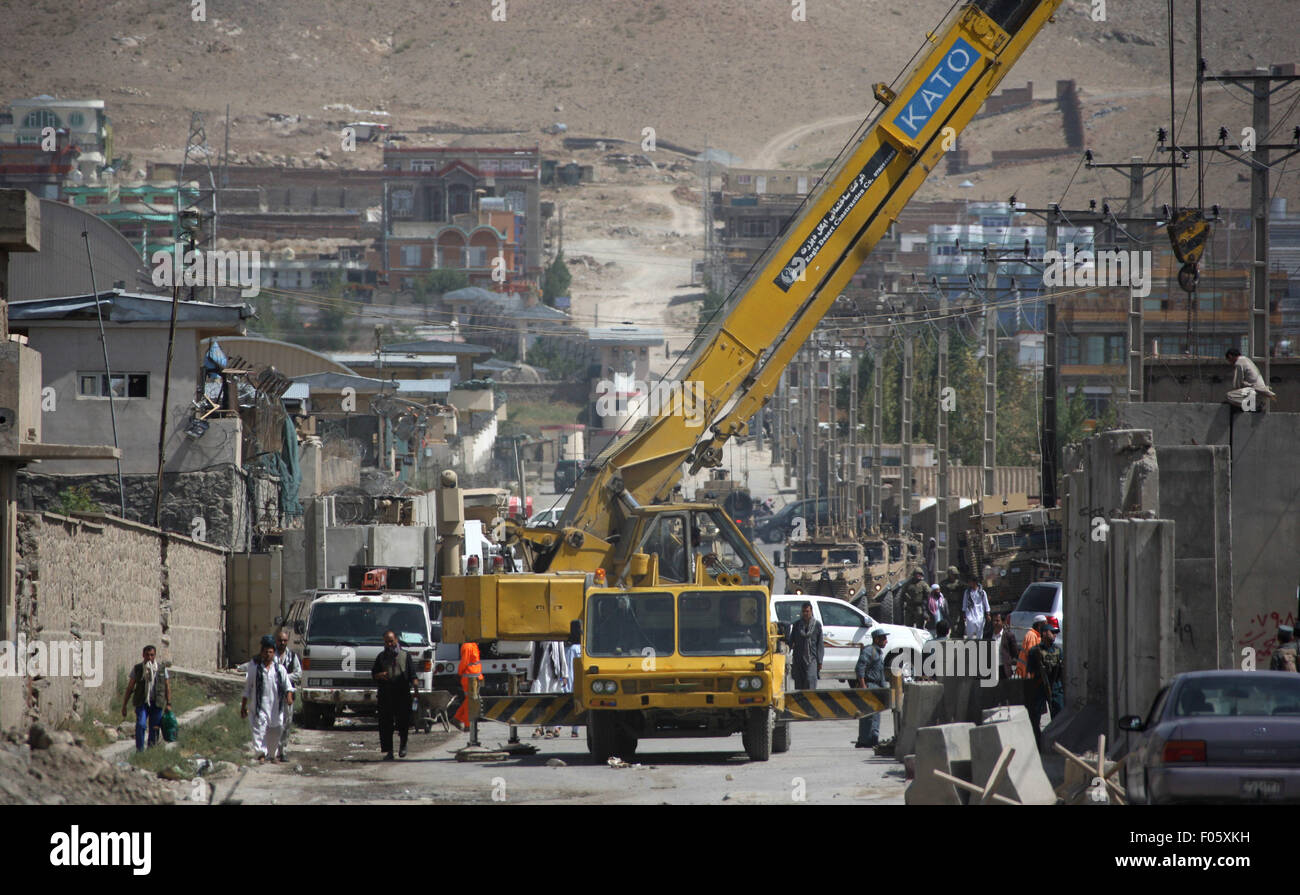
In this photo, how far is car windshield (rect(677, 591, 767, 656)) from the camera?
17.3 meters

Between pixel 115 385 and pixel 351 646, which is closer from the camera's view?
pixel 351 646

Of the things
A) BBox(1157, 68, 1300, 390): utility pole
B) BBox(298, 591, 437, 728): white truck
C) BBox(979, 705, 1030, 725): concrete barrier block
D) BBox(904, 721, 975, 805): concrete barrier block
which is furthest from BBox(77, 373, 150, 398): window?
BBox(904, 721, 975, 805): concrete barrier block

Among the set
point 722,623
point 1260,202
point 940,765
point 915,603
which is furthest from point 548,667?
point 1260,202

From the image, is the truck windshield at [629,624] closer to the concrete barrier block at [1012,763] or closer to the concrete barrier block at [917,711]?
the concrete barrier block at [917,711]

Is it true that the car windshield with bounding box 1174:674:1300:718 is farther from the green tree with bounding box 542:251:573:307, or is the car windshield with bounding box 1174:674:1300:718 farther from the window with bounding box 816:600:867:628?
the green tree with bounding box 542:251:573:307

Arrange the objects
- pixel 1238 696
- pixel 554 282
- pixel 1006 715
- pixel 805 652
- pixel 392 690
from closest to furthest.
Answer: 1. pixel 1238 696
2. pixel 1006 715
3. pixel 392 690
4. pixel 805 652
5. pixel 554 282

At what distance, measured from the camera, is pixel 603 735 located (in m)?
17.3

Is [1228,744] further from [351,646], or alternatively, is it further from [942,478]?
[942,478]

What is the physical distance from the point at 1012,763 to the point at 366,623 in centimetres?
1235

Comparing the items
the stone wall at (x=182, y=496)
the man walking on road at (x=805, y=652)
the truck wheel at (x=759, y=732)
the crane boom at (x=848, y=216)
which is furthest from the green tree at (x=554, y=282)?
the truck wheel at (x=759, y=732)

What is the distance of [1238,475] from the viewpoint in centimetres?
1903
